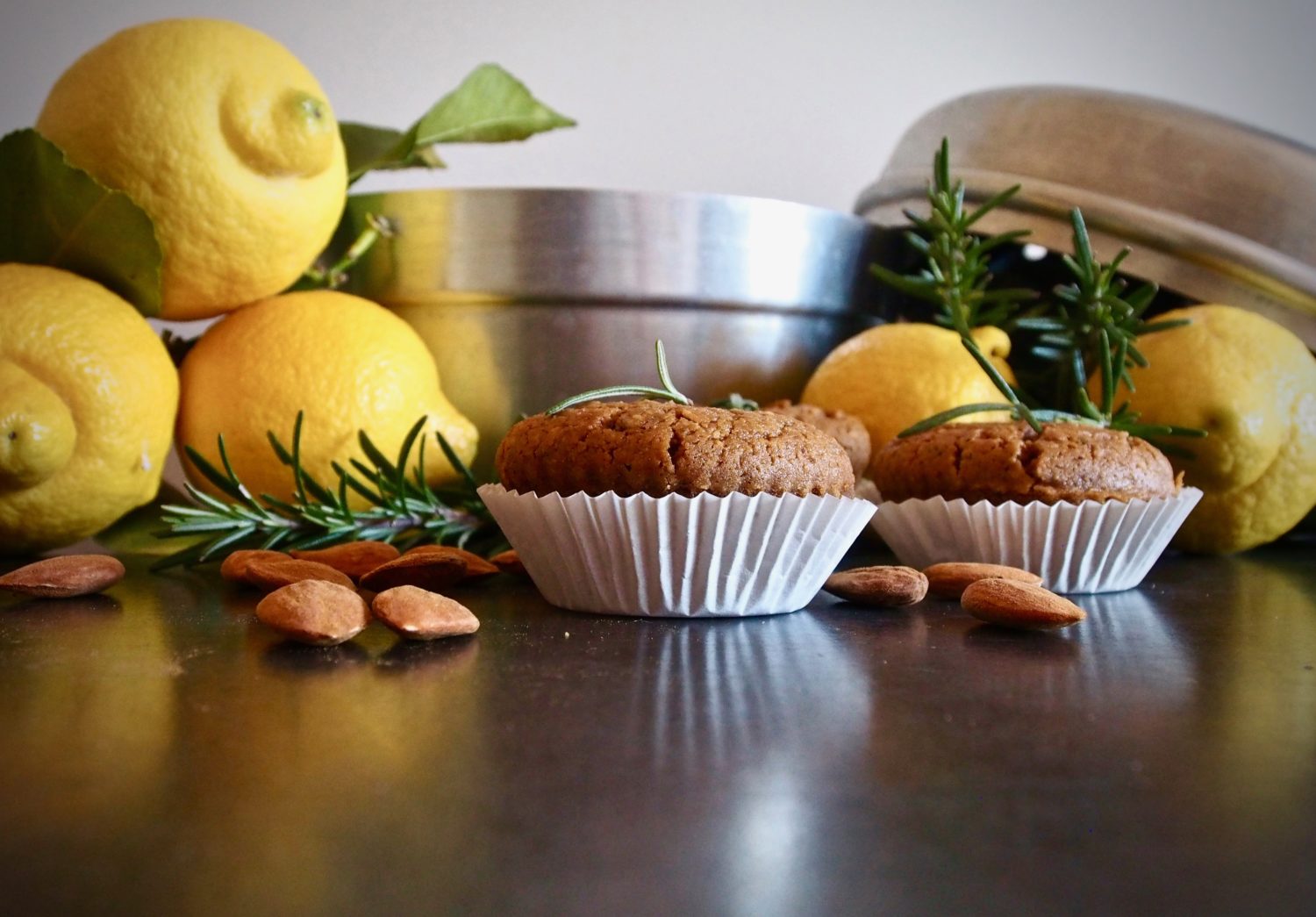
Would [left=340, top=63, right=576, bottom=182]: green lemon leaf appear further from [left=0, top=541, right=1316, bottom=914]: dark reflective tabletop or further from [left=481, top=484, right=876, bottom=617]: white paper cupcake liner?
[left=0, top=541, right=1316, bottom=914]: dark reflective tabletop

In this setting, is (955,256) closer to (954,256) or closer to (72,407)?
(954,256)

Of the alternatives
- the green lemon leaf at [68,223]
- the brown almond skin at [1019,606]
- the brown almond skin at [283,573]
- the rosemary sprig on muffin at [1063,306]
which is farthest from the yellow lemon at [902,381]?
the green lemon leaf at [68,223]

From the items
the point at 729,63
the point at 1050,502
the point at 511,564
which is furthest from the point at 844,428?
the point at 729,63

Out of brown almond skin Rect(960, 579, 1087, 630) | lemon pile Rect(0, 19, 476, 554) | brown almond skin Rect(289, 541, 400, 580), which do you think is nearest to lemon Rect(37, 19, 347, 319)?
lemon pile Rect(0, 19, 476, 554)

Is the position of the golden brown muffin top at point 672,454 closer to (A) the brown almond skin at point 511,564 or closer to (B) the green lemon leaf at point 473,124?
(A) the brown almond skin at point 511,564

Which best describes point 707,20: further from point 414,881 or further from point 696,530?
point 414,881

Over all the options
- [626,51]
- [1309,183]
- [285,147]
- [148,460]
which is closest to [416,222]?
[285,147]
